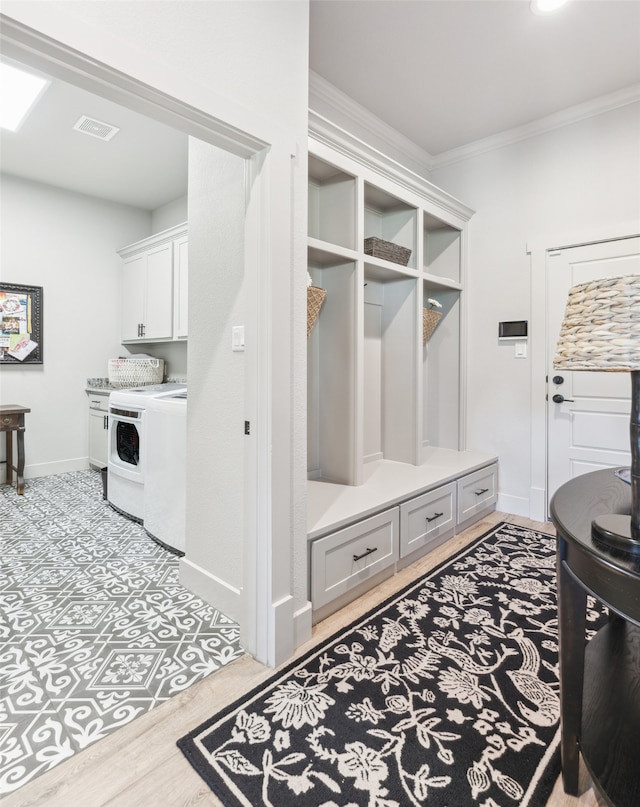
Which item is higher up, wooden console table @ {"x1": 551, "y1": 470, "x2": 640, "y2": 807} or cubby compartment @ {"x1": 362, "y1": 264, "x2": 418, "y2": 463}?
cubby compartment @ {"x1": 362, "y1": 264, "x2": 418, "y2": 463}

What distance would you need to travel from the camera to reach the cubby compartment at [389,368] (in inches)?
125

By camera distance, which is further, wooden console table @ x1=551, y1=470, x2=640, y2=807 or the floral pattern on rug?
the floral pattern on rug

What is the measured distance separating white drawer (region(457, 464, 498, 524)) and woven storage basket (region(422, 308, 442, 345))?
3.78ft

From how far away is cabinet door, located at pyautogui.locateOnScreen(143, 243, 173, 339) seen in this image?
427cm

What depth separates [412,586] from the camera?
91.4 inches

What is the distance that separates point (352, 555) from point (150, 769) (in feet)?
3.67

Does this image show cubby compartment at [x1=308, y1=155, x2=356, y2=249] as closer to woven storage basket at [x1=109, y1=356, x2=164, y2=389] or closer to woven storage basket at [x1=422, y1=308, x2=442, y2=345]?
woven storage basket at [x1=422, y1=308, x2=442, y2=345]

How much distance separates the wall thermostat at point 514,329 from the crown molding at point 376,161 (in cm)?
93

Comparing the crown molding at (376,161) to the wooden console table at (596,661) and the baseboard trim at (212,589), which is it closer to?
the wooden console table at (596,661)

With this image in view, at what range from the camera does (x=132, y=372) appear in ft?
14.8

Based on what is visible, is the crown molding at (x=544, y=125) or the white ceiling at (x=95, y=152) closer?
the crown molding at (x=544, y=125)

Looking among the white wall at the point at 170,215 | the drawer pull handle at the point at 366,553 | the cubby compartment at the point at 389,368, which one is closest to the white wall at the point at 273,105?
the drawer pull handle at the point at 366,553

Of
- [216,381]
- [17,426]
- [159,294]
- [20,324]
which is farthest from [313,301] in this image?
[20,324]

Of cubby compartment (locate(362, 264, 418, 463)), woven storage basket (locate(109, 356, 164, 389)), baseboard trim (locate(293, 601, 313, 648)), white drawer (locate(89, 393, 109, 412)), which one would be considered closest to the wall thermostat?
cubby compartment (locate(362, 264, 418, 463))
